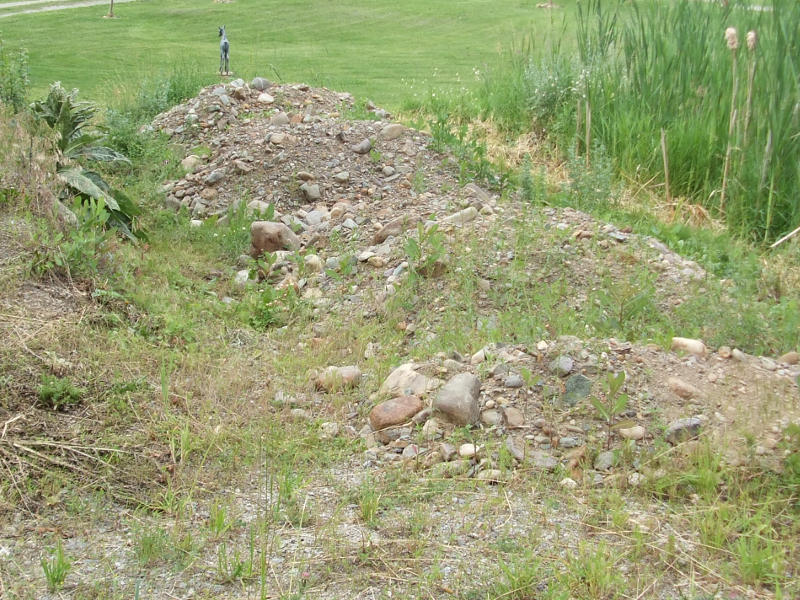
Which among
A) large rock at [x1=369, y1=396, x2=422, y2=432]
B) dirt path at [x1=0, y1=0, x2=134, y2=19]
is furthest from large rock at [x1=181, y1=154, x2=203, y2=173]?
dirt path at [x1=0, y1=0, x2=134, y2=19]

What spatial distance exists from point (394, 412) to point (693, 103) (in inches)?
188

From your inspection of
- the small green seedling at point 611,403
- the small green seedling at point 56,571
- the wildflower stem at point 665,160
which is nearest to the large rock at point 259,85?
the wildflower stem at point 665,160

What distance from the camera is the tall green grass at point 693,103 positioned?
6.61 meters

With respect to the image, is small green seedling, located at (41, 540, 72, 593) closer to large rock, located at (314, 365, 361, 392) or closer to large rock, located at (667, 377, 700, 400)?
large rock, located at (314, 365, 361, 392)

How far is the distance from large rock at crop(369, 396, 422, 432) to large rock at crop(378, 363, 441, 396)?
0.28ft

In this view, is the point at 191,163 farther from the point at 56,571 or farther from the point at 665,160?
the point at 56,571

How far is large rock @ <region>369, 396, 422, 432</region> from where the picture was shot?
13.4 ft

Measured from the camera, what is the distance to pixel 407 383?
4.32m

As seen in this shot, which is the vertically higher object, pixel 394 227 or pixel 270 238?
pixel 394 227

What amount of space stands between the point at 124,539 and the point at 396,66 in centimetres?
1037

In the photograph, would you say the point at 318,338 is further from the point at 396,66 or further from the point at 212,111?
the point at 396,66

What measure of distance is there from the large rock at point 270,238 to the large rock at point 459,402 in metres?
2.77

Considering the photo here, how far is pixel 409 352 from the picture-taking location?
4871 millimetres

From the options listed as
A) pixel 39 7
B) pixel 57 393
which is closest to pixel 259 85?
pixel 57 393
